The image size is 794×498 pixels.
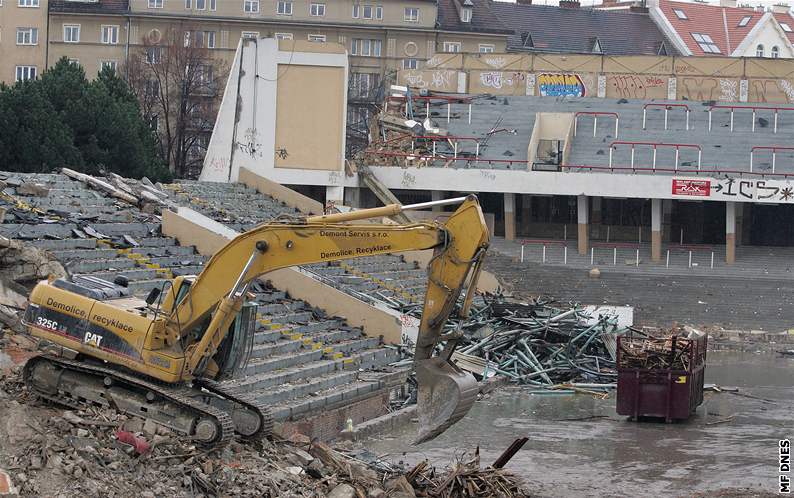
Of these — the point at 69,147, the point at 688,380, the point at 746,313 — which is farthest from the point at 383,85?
the point at 688,380

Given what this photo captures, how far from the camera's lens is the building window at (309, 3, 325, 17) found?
75.6 metres

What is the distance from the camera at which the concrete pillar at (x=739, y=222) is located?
1901 inches

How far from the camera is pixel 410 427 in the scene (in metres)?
23.2

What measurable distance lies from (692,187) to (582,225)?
403 cm

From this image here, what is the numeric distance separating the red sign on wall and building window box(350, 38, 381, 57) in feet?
112

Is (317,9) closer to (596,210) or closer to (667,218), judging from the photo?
(596,210)

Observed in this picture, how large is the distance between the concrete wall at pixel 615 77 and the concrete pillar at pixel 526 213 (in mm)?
8389

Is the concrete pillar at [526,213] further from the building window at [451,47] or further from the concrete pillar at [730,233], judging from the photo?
the building window at [451,47]

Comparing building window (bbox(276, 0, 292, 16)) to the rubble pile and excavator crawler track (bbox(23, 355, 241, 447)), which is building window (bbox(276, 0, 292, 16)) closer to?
the rubble pile

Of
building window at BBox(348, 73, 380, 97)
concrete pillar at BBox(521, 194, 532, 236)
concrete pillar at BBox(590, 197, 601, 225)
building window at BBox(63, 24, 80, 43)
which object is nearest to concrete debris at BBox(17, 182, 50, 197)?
concrete pillar at BBox(521, 194, 532, 236)

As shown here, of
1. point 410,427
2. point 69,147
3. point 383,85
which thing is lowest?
point 410,427

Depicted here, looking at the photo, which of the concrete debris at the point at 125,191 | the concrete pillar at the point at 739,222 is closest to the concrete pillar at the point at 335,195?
the concrete debris at the point at 125,191

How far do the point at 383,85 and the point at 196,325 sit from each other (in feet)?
178

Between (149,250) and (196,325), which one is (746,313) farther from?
(196,325)
